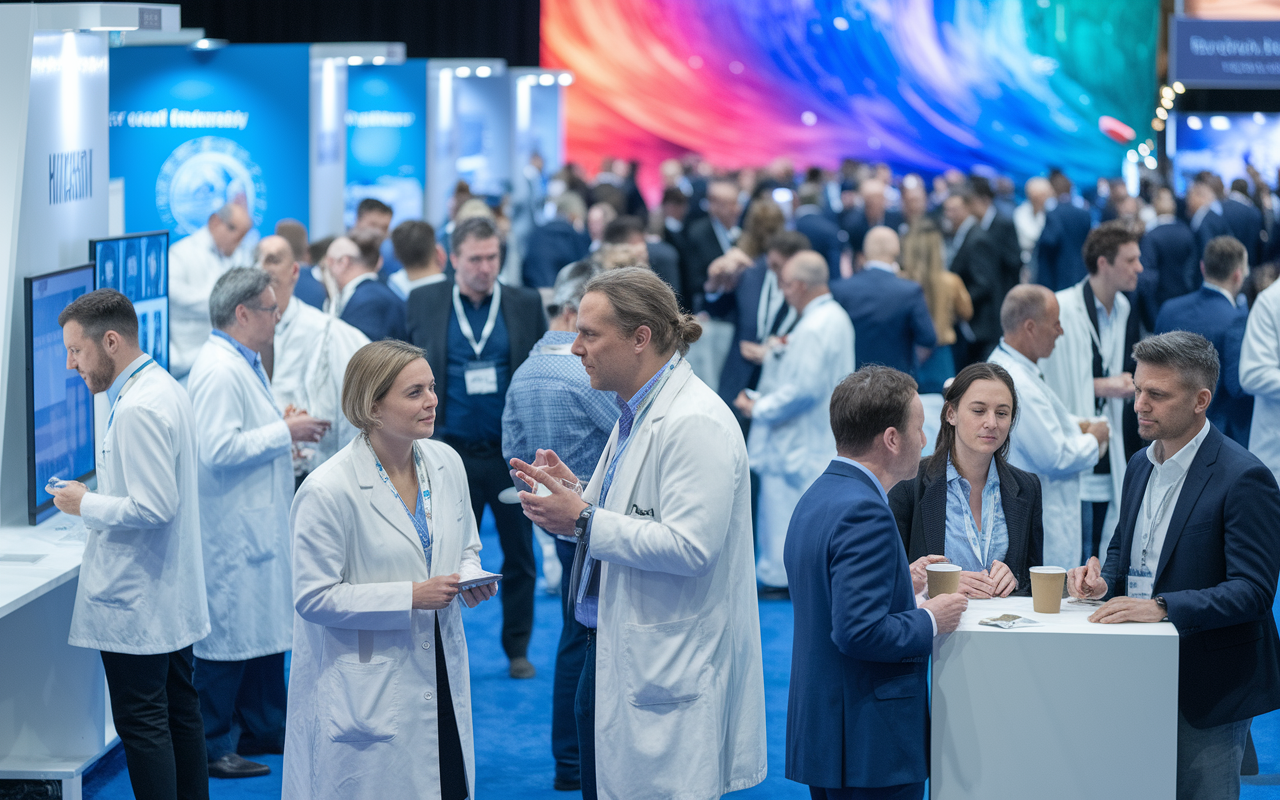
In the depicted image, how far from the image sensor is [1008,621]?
2449 mm

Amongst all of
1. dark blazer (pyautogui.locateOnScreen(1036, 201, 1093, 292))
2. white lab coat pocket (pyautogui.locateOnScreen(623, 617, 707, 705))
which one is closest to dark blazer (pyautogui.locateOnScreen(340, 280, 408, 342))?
white lab coat pocket (pyautogui.locateOnScreen(623, 617, 707, 705))

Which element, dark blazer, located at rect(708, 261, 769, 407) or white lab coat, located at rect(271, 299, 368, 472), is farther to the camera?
dark blazer, located at rect(708, 261, 769, 407)

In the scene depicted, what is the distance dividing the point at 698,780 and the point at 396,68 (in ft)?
28.0

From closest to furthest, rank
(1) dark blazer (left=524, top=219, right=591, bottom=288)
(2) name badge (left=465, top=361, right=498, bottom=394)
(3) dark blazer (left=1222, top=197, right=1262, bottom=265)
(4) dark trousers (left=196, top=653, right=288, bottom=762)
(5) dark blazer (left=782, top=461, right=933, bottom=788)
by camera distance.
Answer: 1. (5) dark blazer (left=782, top=461, right=933, bottom=788)
2. (4) dark trousers (left=196, top=653, right=288, bottom=762)
3. (2) name badge (left=465, top=361, right=498, bottom=394)
4. (1) dark blazer (left=524, top=219, right=591, bottom=288)
5. (3) dark blazer (left=1222, top=197, right=1262, bottom=265)

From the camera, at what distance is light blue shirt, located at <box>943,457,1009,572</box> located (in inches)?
115

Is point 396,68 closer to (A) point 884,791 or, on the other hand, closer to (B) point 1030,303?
(B) point 1030,303

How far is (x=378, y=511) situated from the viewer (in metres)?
2.52

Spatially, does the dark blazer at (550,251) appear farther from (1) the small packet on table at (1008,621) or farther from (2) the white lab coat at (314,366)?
(1) the small packet on table at (1008,621)

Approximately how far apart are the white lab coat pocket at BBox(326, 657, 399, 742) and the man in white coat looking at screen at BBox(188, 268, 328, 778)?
4.37ft

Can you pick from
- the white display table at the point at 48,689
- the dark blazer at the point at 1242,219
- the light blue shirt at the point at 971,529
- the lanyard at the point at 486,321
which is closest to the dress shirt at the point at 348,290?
the lanyard at the point at 486,321

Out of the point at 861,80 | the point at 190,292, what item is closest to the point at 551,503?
the point at 190,292

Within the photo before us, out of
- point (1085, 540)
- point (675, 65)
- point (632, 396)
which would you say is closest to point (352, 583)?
point (632, 396)

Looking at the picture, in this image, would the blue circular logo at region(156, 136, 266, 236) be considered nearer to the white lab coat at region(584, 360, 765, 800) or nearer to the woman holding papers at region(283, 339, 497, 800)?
the woman holding papers at region(283, 339, 497, 800)

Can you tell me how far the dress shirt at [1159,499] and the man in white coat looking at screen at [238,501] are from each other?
7.61 feet
